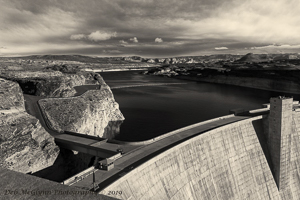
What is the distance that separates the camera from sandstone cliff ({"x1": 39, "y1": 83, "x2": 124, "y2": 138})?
48.6m

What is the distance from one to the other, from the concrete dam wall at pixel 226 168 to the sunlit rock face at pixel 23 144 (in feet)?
59.2

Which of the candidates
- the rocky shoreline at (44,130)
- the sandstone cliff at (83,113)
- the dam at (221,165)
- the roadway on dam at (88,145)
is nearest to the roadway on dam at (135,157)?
the dam at (221,165)

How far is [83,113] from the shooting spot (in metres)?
54.2

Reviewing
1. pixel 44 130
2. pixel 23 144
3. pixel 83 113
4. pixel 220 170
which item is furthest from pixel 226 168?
pixel 83 113

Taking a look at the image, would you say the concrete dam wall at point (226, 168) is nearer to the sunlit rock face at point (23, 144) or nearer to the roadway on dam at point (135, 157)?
the roadway on dam at point (135, 157)

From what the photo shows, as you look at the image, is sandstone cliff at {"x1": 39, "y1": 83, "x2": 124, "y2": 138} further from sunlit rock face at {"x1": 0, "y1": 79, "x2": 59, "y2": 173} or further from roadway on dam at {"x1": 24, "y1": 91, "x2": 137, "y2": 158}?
sunlit rock face at {"x1": 0, "y1": 79, "x2": 59, "y2": 173}

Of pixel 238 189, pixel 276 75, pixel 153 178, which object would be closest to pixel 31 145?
pixel 153 178

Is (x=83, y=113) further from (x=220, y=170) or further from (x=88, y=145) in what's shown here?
(x=220, y=170)

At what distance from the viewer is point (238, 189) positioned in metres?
31.5

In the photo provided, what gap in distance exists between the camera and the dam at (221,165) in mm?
22359

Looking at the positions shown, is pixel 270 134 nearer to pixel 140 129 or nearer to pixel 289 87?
pixel 140 129

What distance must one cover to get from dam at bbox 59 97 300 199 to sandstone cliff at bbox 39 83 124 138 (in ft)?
83.4

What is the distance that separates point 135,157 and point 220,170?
13006mm

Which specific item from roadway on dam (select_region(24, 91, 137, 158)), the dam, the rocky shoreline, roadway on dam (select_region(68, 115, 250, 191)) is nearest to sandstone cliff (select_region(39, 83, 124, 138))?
the rocky shoreline
